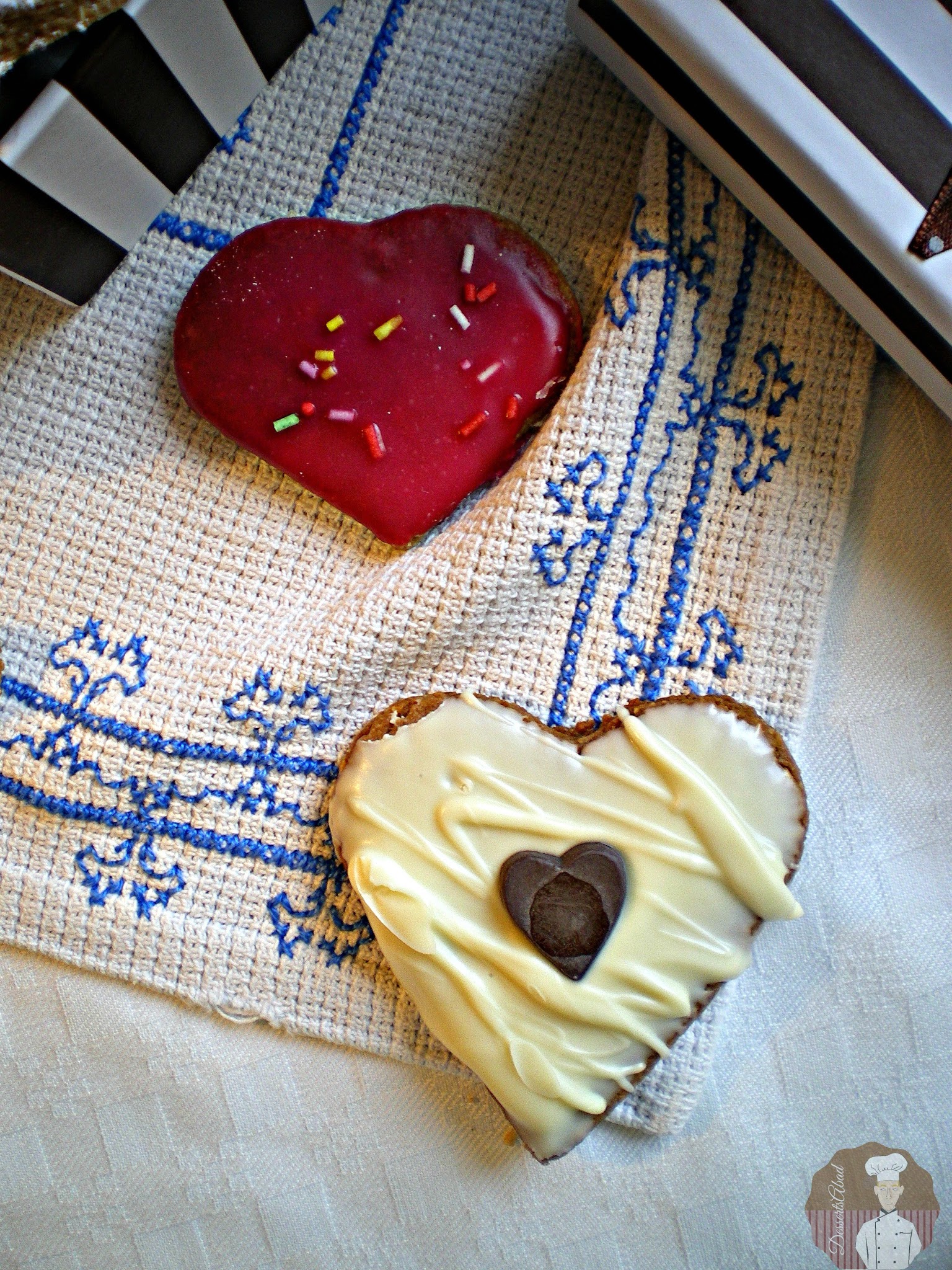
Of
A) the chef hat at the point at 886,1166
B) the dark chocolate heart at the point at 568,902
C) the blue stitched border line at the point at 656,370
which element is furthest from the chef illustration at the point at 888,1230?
the blue stitched border line at the point at 656,370

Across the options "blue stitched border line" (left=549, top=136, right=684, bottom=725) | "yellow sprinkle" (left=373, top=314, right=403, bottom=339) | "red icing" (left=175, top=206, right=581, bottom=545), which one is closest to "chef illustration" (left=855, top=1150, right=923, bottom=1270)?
"blue stitched border line" (left=549, top=136, right=684, bottom=725)

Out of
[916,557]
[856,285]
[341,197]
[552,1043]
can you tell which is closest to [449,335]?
[341,197]

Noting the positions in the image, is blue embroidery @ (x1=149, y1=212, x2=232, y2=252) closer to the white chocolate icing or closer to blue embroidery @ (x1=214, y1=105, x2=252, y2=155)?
blue embroidery @ (x1=214, y1=105, x2=252, y2=155)

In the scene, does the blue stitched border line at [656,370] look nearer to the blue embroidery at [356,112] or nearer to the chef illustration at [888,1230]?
the blue embroidery at [356,112]

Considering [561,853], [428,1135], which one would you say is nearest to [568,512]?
[561,853]

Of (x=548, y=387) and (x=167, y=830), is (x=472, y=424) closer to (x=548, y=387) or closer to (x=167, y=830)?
(x=548, y=387)

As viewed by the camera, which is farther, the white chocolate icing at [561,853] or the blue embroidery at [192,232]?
the blue embroidery at [192,232]
